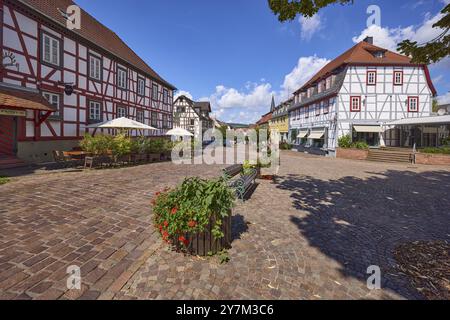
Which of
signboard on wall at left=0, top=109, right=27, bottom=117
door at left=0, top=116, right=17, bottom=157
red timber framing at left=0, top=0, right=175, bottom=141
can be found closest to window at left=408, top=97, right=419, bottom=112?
red timber framing at left=0, top=0, right=175, bottom=141

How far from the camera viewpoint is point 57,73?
1294cm

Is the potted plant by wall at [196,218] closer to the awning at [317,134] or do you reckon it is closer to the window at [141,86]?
the window at [141,86]

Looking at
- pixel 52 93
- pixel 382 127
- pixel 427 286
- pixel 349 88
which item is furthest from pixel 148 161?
pixel 382 127

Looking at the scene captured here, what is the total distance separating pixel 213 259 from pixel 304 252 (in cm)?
149

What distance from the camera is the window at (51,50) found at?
12164mm

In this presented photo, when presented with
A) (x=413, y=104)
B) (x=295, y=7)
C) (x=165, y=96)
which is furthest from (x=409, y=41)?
(x=165, y=96)

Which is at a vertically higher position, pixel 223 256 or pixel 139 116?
pixel 139 116

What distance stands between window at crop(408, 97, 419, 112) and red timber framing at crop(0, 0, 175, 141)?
89.8 ft

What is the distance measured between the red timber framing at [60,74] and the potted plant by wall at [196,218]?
11985 mm

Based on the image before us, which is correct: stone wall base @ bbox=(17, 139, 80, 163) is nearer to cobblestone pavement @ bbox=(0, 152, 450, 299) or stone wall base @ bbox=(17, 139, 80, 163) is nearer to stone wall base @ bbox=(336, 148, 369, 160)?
cobblestone pavement @ bbox=(0, 152, 450, 299)

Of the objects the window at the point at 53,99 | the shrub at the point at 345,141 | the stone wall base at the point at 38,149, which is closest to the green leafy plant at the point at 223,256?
the stone wall base at the point at 38,149

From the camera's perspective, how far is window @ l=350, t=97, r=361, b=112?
2267cm

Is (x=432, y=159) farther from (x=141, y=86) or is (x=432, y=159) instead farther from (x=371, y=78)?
(x=141, y=86)
